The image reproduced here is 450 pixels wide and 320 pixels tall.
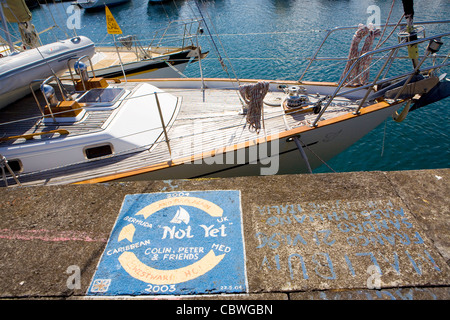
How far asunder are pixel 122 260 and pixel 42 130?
5.03 m

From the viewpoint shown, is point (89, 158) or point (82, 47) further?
point (82, 47)

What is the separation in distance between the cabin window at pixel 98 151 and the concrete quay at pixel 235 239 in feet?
8.25

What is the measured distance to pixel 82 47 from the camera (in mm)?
8172

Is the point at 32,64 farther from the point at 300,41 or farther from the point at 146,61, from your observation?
the point at 300,41

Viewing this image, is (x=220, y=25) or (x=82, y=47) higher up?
(x=82, y=47)

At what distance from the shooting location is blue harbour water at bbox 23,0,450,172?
31.3ft

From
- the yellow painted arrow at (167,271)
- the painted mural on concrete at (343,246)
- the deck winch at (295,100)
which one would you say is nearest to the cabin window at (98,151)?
the yellow painted arrow at (167,271)

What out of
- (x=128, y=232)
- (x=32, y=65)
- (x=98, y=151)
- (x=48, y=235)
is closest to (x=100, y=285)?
(x=128, y=232)

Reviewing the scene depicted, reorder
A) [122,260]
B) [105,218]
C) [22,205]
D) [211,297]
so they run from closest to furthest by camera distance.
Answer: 1. [211,297]
2. [122,260]
3. [105,218]
4. [22,205]

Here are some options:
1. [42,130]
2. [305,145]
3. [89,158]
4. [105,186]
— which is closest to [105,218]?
[105,186]

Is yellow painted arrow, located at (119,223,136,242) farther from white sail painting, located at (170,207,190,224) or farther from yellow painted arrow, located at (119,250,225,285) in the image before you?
white sail painting, located at (170,207,190,224)

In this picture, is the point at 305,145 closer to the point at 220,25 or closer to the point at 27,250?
the point at 27,250

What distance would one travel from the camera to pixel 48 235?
325 centimetres

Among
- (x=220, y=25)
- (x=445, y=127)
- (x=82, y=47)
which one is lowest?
(x=445, y=127)
